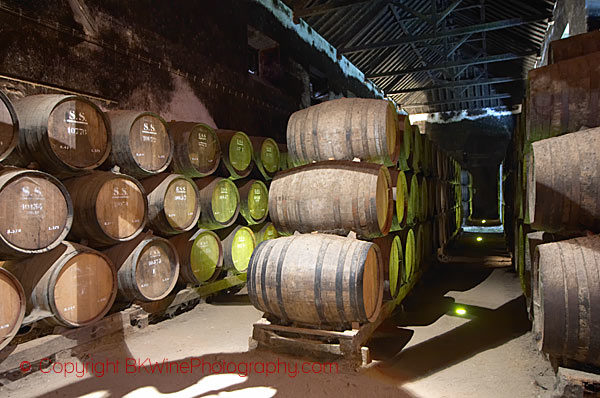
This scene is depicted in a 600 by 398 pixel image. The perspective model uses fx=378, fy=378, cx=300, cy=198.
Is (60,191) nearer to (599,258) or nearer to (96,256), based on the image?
(96,256)

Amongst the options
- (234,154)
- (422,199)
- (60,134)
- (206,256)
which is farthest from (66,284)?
(422,199)

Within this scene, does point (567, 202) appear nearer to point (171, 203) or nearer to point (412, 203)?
point (412, 203)

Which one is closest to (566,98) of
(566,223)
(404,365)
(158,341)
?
(566,223)

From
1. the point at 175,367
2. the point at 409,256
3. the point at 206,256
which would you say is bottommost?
the point at 175,367

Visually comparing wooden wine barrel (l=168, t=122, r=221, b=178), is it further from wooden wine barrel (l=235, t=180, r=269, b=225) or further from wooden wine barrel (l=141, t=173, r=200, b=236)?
wooden wine barrel (l=235, t=180, r=269, b=225)

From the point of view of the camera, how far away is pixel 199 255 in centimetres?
533

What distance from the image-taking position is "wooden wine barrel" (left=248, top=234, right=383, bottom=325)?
3320 mm

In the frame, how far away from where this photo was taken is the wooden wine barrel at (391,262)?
4324mm

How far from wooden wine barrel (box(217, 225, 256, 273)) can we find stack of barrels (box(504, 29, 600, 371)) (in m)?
4.10

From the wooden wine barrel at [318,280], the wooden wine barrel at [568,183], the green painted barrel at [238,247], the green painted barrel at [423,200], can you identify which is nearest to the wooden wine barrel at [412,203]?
the green painted barrel at [423,200]

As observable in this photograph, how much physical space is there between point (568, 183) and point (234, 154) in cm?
449

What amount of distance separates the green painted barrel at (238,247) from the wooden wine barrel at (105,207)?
1816 millimetres

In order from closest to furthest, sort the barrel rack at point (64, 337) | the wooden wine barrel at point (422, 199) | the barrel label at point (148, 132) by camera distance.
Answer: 1. the barrel rack at point (64, 337)
2. the barrel label at point (148, 132)
3. the wooden wine barrel at point (422, 199)

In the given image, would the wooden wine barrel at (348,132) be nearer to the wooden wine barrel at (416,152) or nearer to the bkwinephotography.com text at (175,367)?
the wooden wine barrel at (416,152)
